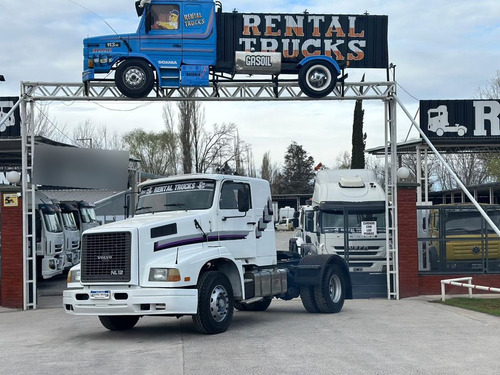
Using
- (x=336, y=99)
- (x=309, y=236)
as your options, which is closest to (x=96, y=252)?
(x=336, y=99)

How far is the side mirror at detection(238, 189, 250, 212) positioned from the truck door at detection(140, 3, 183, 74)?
17.1 feet

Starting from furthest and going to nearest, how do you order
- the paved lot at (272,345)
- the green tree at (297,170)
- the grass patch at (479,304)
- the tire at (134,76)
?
the green tree at (297,170)
the tire at (134,76)
the grass patch at (479,304)
the paved lot at (272,345)

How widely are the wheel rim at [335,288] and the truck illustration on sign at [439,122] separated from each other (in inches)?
358

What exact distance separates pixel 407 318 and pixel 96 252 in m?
6.55

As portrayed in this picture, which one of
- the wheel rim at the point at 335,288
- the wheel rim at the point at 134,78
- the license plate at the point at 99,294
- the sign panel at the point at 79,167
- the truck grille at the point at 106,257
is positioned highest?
the wheel rim at the point at 134,78

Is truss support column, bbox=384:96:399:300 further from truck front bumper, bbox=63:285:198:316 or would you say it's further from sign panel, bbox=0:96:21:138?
sign panel, bbox=0:96:21:138

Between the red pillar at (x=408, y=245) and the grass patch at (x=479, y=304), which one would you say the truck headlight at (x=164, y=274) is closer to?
the grass patch at (x=479, y=304)

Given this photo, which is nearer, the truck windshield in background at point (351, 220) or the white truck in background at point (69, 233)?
the truck windshield in background at point (351, 220)

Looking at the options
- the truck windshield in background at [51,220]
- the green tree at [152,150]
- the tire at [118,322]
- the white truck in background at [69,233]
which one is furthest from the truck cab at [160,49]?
the green tree at [152,150]

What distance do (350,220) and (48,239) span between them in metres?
10.2

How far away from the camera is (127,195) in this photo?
14234 millimetres

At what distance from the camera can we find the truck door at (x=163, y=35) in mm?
17531

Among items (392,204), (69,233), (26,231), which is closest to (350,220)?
(392,204)

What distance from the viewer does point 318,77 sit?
17.9 metres
